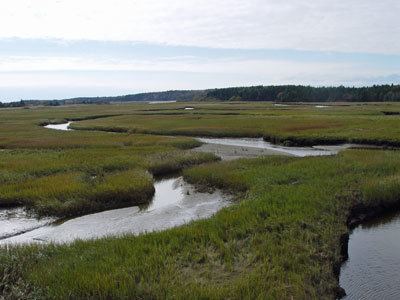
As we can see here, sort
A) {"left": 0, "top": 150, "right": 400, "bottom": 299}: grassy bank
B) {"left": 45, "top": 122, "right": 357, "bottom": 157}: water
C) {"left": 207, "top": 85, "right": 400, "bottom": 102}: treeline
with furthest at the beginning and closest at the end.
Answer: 1. {"left": 207, "top": 85, "right": 400, "bottom": 102}: treeline
2. {"left": 45, "top": 122, "right": 357, "bottom": 157}: water
3. {"left": 0, "top": 150, "right": 400, "bottom": 299}: grassy bank

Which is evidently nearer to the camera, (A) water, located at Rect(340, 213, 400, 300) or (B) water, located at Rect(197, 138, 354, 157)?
(A) water, located at Rect(340, 213, 400, 300)

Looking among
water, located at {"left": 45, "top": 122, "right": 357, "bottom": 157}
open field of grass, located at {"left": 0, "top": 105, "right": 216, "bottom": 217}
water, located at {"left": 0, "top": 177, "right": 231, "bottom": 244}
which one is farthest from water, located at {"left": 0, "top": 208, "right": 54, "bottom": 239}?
water, located at {"left": 45, "top": 122, "right": 357, "bottom": 157}

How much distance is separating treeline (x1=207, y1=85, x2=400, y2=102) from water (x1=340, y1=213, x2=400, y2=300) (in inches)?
5574

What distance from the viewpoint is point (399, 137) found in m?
38.8

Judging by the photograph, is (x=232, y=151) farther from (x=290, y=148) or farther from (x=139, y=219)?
(x=139, y=219)

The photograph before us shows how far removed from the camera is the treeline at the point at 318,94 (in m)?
155

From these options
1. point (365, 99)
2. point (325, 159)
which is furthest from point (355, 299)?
point (365, 99)

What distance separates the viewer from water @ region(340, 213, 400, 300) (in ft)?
39.5

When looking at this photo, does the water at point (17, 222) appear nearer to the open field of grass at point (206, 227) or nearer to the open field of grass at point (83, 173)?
the open field of grass at point (83, 173)

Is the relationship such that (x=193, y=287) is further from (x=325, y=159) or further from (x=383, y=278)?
(x=325, y=159)

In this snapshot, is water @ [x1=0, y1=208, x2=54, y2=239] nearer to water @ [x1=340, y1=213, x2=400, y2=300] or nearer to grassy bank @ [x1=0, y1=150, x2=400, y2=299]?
grassy bank @ [x1=0, y1=150, x2=400, y2=299]

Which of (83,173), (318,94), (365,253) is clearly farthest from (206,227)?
(318,94)

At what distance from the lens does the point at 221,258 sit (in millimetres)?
12320

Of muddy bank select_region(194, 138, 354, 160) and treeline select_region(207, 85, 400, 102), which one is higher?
treeline select_region(207, 85, 400, 102)
